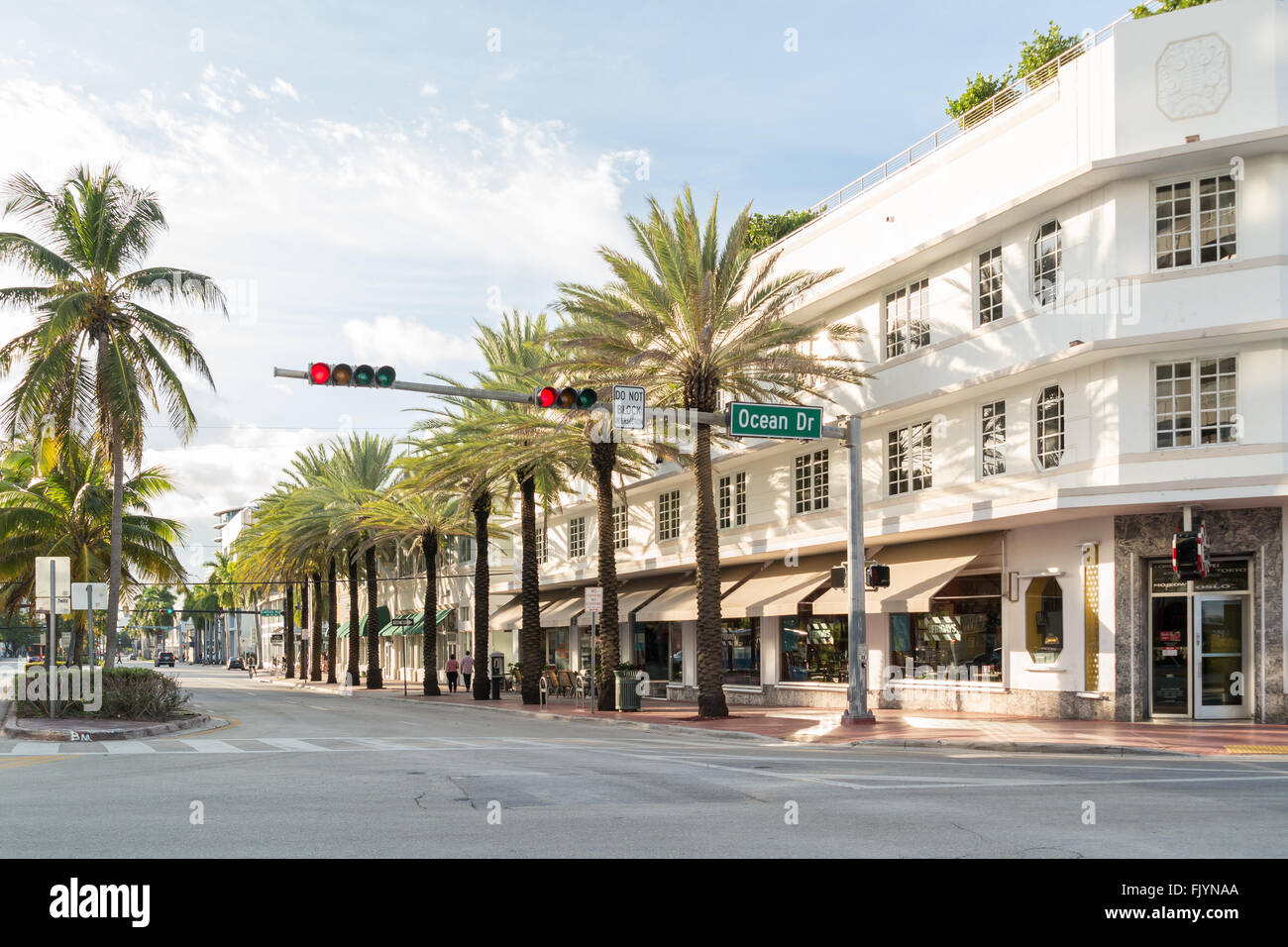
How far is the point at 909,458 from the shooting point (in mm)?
29922

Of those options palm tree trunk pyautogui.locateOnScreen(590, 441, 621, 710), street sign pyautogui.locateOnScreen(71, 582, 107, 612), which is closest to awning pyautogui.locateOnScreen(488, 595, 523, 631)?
palm tree trunk pyautogui.locateOnScreen(590, 441, 621, 710)

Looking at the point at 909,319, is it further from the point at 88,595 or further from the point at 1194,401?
the point at 88,595

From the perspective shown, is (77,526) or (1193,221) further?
(77,526)

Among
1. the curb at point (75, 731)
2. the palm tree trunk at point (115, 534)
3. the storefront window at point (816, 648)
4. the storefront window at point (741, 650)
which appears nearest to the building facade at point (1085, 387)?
the storefront window at point (816, 648)

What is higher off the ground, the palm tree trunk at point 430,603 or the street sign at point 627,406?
the street sign at point 627,406

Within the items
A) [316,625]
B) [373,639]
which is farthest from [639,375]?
[316,625]

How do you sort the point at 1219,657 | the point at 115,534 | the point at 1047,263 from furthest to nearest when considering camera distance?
the point at 115,534, the point at 1047,263, the point at 1219,657

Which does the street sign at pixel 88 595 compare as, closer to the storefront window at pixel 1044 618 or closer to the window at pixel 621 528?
the storefront window at pixel 1044 618

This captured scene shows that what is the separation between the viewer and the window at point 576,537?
5119cm

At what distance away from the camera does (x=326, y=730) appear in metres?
25.0

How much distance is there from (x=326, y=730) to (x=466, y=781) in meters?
12.0

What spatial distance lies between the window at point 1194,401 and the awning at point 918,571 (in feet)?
17.0

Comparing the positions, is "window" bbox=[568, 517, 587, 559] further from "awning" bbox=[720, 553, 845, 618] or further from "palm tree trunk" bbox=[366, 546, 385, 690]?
"awning" bbox=[720, 553, 845, 618]

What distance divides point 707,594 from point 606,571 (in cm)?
491
